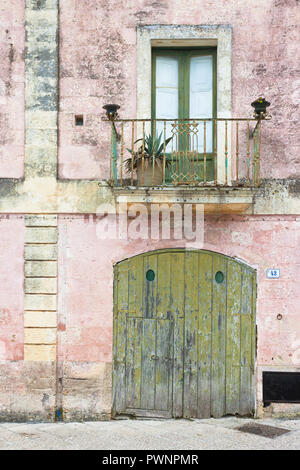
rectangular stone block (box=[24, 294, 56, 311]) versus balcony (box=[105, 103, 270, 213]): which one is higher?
balcony (box=[105, 103, 270, 213])

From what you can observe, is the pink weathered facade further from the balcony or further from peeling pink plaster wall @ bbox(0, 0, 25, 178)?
the balcony

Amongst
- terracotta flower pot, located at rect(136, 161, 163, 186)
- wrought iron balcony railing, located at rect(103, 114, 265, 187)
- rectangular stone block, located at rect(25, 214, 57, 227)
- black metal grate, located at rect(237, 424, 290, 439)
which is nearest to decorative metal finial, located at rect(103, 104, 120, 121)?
wrought iron balcony railing, located at rect(103, 114, 265, 187)

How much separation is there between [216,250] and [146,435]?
2.61 metres

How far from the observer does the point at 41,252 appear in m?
7.36

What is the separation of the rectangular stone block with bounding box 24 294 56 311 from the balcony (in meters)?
1.77

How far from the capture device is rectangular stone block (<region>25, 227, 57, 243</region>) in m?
7.36

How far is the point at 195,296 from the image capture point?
23.8 ft

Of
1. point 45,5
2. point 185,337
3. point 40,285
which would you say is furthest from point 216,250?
point 45,5

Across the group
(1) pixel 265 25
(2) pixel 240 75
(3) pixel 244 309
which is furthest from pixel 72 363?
(1) pixel 265 25

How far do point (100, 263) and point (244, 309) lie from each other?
212cm

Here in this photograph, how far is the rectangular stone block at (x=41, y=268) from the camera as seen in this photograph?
24.1ft

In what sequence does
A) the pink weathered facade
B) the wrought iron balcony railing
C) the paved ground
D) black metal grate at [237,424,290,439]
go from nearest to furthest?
the paved ground → black metal grate at [237,424,290,439] → the wrought iron balcony railing → the pink weathered facade

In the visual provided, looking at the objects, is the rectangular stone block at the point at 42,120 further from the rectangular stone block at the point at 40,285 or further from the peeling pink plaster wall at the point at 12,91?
the rectangular stone block at the point at 40,285
